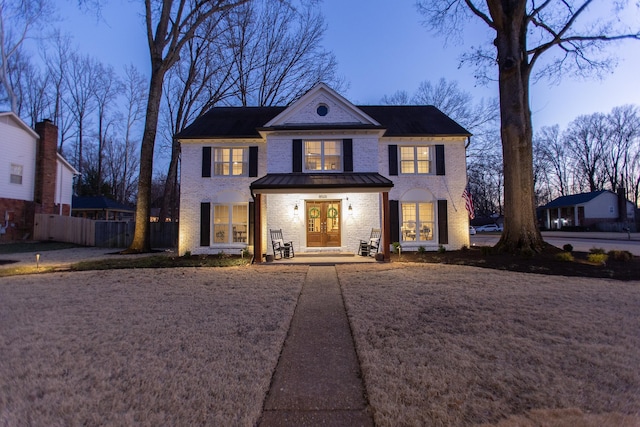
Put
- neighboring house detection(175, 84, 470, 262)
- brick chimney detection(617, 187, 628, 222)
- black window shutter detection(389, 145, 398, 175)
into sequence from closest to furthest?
neighboring house detection(175, 84, 470, 262) → black window shutter detection(389, 145, 398, 175) → brick chimney detection(617, 187, 628, 222)

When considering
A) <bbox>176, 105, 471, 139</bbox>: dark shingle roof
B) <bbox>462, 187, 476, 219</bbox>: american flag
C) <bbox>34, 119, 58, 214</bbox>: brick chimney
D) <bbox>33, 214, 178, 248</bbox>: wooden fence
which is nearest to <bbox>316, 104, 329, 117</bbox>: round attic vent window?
<bbox>176, 105, 471, 139</bbox>: dark shingle roof

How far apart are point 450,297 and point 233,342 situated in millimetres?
4035

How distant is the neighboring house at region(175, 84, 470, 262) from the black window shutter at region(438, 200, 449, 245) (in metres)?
0.04

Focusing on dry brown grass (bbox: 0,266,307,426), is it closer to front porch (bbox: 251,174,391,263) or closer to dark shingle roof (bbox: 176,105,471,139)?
front porch (bbox: 251,174,391,263)

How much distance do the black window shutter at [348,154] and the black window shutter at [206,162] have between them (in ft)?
19.0

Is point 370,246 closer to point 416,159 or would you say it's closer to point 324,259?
point 324,259

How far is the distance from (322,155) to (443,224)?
6.03 m

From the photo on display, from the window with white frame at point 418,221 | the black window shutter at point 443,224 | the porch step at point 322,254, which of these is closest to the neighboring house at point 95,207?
the porch step at point 322,254

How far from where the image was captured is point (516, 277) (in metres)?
7.82

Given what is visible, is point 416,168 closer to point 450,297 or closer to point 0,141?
point 450,297

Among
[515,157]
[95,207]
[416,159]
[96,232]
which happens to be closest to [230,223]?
[416,159]

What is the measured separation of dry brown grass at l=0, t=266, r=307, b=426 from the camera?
236cm

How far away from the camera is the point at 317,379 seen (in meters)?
2.91

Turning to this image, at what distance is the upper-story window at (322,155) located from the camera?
13008 mm
